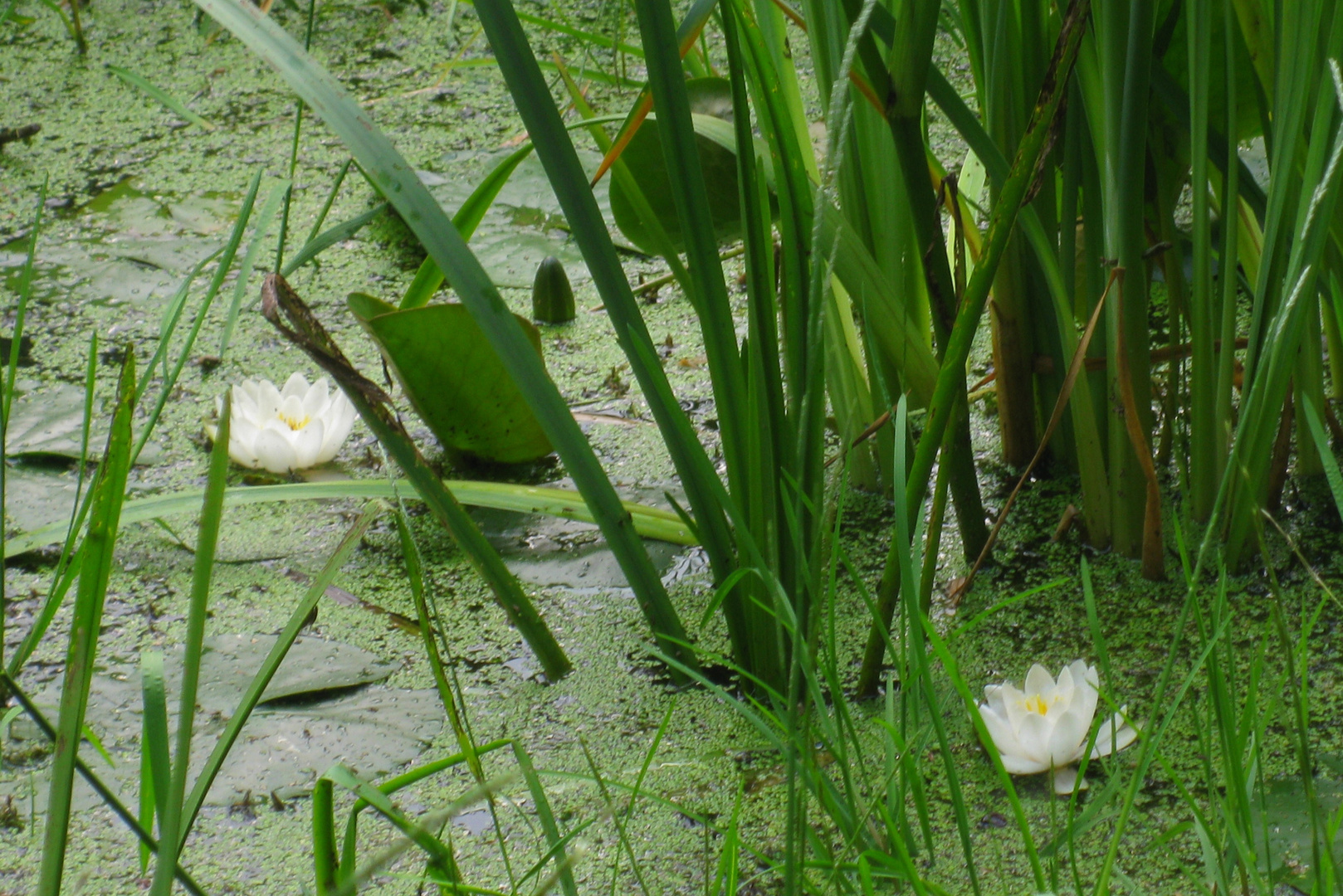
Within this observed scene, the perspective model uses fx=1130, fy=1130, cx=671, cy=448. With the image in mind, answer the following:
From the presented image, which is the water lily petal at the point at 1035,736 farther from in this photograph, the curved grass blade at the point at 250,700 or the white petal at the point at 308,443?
the white petal at the point at 308,443

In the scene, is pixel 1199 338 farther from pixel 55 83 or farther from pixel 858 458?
pixel 55 83

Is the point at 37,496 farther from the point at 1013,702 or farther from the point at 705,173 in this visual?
the point at 1013,702

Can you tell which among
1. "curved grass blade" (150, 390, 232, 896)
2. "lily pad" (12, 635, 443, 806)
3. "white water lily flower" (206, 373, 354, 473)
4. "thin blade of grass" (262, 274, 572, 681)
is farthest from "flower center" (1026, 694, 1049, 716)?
"white water lily flower" (206, 373, 354, 473)

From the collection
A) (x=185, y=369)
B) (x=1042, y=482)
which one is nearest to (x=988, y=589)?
(x=1042, y=482)

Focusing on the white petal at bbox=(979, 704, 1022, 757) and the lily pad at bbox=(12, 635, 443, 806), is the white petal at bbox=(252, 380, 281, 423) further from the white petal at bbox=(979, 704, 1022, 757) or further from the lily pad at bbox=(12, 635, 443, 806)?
the white petal at bbox=(979, 704, 1022, 757)

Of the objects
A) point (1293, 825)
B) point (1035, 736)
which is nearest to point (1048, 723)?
point (1035, 736)

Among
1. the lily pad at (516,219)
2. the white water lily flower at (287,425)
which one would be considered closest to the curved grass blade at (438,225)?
the white water lily flower at (287,425)

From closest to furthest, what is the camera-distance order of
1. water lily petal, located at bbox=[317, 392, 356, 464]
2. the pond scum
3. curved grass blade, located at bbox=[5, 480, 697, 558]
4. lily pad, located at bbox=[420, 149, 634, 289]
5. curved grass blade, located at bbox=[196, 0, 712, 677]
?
the pond scum, curved grass blade, located at bbox=[196, 0, 712, 677], curved grass blade, located at bbox=[5, 480, 697, 558], water lily petal, located at bbox=[317, 392, 356, 464], lily pad, located at bbox=[420, 149, 634, 289]
